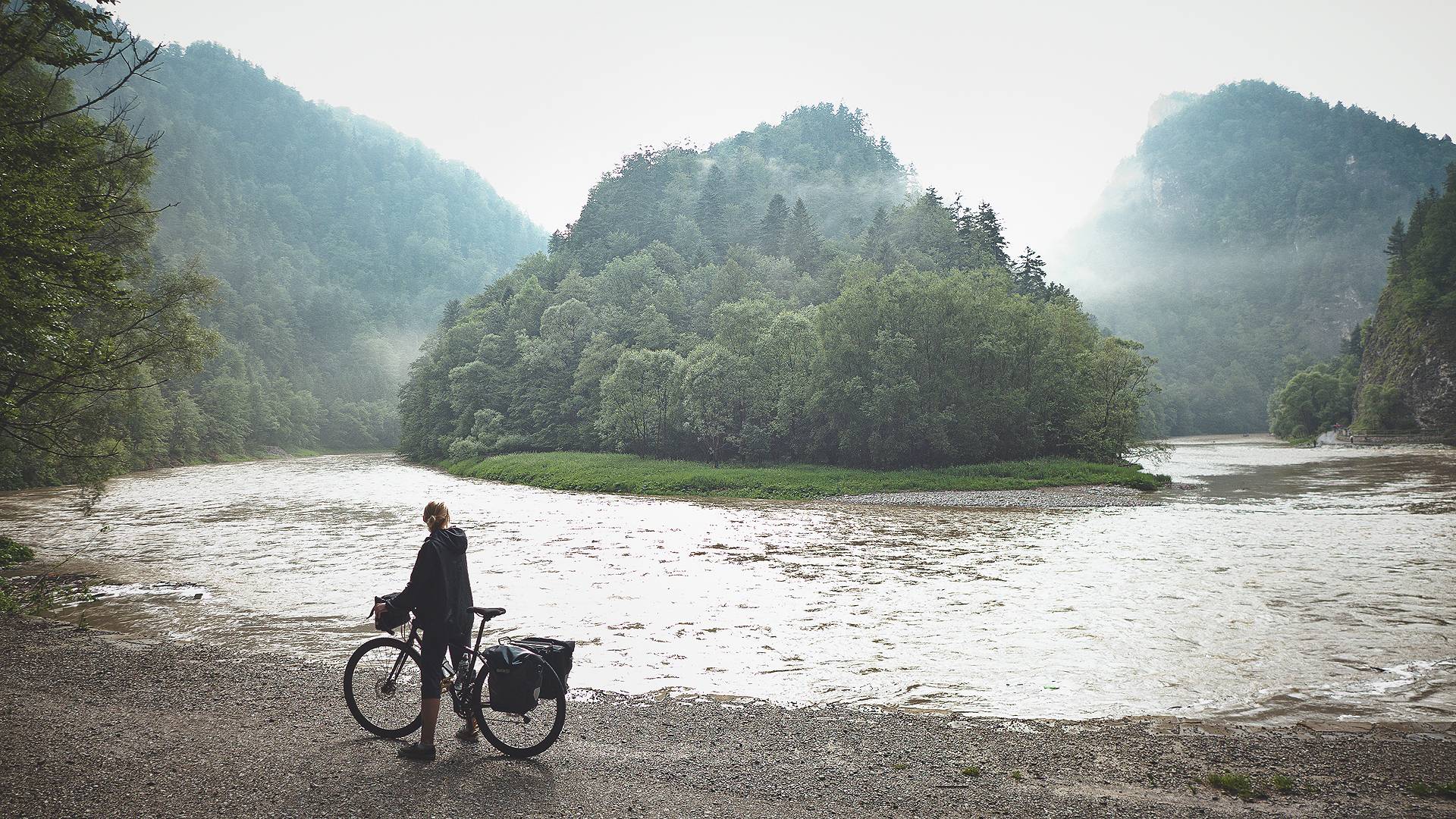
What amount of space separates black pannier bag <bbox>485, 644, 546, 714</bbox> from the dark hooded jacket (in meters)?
0.70

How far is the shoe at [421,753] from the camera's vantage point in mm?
8234

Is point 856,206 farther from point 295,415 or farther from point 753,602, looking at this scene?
point 753,602

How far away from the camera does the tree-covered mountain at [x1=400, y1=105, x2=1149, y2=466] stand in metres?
61.7

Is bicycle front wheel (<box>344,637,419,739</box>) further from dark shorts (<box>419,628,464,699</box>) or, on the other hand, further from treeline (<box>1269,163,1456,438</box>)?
treeline (<box>1269,163,1456,438</box>)

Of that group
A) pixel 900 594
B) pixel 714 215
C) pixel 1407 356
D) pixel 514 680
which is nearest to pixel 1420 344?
pixel 1407 356

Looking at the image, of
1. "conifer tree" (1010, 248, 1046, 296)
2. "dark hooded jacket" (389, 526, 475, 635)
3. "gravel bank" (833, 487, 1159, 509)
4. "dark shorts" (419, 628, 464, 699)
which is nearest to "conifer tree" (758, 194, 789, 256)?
"conifer tree" (1010, 248, 1046, 296)

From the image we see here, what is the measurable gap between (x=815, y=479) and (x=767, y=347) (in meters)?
16.8

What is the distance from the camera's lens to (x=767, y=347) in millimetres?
68500

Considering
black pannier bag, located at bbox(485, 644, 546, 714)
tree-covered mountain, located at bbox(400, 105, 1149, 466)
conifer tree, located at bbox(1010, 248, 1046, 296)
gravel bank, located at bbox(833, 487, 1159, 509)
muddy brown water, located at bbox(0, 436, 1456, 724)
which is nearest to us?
black pannier bag, located at bbox(485, 644, 546, 714)

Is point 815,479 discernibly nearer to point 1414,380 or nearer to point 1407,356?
point 1414,380

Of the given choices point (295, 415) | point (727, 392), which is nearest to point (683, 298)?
point (727, 392)

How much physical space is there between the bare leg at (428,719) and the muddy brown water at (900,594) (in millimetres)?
4150

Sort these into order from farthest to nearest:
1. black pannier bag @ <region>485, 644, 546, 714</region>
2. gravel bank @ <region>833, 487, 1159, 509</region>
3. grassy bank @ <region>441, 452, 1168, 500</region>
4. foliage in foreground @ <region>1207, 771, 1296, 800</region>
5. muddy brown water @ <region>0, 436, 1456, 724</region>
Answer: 1. grassy bank @ <region>441, 452, 1168, 500</region>
2. gravel bank @ <region>833, 487, 1159, 509</region>
3. muddy brown water @ <region>0, 436, 1456, 724</region>
4. black pannier bag @ <region>485, 644, 546, 714</region>
5. foliage in foreground @ <region>1207, 771, 1296, 800</region>

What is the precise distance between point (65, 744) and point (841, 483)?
48.3 meters
